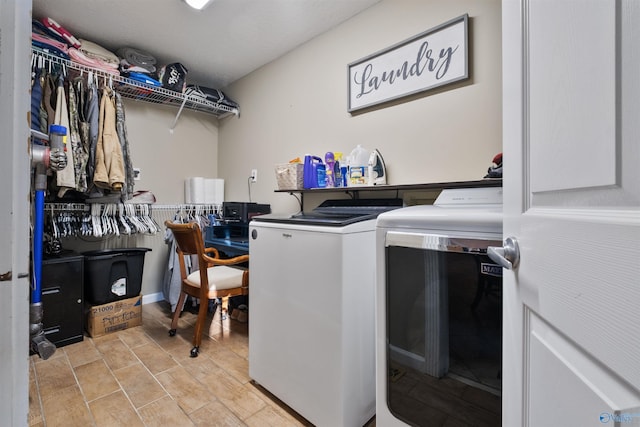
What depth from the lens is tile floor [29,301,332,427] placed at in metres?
1.37

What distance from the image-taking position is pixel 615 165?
33 cm

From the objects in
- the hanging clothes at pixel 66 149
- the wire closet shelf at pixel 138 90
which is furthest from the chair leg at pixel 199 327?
the wire closet shelf at pixel 138 90

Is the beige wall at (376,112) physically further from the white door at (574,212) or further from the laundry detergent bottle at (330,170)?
the white door at (574,212)

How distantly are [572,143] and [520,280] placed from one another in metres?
0.28

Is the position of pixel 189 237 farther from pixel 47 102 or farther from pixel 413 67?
pixel 413 67

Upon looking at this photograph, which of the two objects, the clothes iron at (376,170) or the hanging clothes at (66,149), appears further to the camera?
the hanging clothes at (66,149)

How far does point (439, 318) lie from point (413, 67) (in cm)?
150

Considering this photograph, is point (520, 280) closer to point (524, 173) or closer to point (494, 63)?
point (524, 173)

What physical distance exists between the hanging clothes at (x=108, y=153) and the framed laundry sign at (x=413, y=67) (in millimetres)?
1942

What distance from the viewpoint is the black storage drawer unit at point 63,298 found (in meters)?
1.99

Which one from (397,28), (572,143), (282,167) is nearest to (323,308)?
(572,143)

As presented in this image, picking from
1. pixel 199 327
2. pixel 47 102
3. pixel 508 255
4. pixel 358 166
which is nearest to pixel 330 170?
pixel 358 166

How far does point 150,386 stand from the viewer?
1.61m

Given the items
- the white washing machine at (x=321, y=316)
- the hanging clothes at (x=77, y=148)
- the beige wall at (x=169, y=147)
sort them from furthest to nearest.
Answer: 1. the beige wall at (x=169, y=147)
2. the hanging clothes at (x=77, y=148)
3. the white washing machine at (x=321, y=316)
